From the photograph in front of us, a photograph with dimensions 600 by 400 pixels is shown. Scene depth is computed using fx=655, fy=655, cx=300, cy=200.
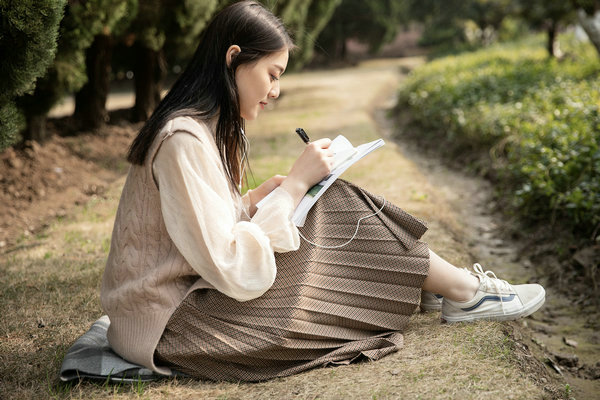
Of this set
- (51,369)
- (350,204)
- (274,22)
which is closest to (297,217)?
(350,204)

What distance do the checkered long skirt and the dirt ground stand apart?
82mm

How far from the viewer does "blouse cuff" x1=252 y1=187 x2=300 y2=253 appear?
2287mm

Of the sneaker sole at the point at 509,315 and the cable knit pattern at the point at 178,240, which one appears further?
the sneaker sole at the point at 509,315

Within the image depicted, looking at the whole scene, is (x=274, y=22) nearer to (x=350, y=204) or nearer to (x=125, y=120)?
(x=350, y=204)

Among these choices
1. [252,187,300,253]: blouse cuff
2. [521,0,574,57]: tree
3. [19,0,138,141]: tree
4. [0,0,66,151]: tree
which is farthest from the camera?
[521,0,574,57]: tree

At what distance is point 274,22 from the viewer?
2.40m

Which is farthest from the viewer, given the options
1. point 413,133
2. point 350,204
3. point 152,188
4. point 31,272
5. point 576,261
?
point 413,133

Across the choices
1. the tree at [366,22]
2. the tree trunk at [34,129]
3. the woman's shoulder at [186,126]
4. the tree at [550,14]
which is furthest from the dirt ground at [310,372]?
the tree at [366,22]

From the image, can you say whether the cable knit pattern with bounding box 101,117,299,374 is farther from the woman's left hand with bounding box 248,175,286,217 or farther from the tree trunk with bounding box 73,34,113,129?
the tree trunk with bounding box 73,34,113,129

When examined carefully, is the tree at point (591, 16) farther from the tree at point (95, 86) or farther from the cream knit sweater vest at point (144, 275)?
the cream knit sweater vest at point (144, 275)

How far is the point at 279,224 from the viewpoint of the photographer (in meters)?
2.29

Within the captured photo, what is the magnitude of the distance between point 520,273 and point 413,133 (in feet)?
17.2

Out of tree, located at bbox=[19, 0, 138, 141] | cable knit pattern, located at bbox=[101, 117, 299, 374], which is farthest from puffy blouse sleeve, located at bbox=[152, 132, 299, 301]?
tree, located at bbox=[19, 0, 138, 141]

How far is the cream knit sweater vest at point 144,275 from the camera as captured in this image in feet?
7.59
